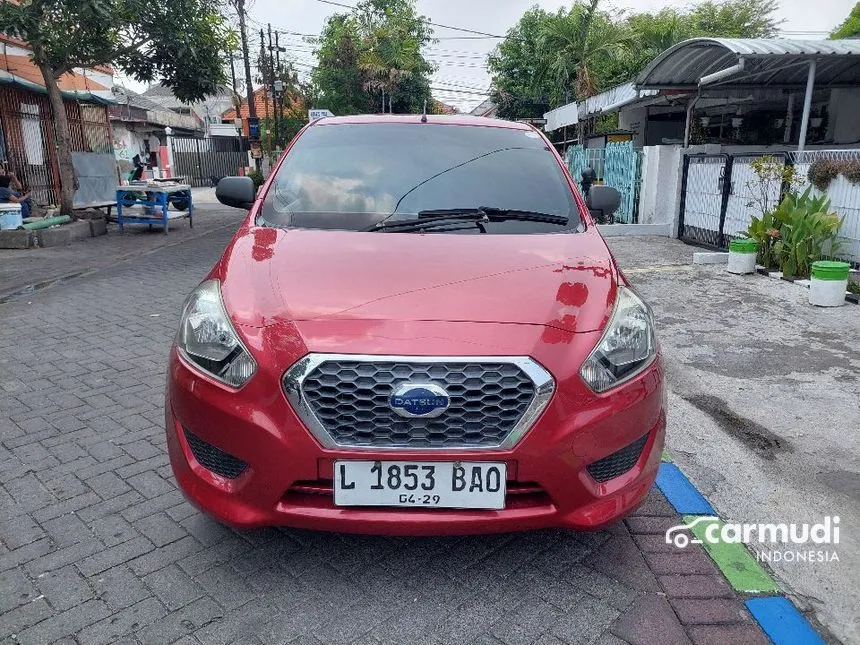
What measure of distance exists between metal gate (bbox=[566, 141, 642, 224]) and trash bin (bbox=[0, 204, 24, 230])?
34.1ft

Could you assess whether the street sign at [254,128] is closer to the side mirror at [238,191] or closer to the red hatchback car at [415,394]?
the side mirror at [238,191]

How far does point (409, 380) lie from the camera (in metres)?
2.06

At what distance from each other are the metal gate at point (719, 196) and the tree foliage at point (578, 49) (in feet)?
38.0

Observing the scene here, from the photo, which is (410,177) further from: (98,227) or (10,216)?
(98,227)

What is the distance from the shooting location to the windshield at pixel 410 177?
10.2 ft

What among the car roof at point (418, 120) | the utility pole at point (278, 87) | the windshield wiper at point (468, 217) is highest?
the utility pole at point (278, 87)

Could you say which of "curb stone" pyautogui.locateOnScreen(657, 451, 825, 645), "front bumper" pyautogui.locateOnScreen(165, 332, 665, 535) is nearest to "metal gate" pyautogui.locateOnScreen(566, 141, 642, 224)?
"curb stone" pyautogui.locateOnScreen(657, 451, 825, 645)

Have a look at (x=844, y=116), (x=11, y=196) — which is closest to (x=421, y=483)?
(x=11, y=196)

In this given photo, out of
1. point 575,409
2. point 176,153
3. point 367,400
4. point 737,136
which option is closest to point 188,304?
point 367,400

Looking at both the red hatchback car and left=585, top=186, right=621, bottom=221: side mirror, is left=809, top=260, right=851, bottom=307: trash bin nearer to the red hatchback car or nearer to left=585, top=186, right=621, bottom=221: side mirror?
left=585, top=186, right=621, bottom=221: side mirror

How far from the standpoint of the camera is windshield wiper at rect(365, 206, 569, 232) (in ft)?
9.86

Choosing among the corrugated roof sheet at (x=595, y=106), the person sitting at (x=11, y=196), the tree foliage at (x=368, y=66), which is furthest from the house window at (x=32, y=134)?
the tree foliage at (x=368, y=66)

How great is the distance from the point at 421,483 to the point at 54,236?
11144mm

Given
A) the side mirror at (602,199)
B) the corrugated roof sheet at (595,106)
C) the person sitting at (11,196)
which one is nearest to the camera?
the side mirror at (602,199)
